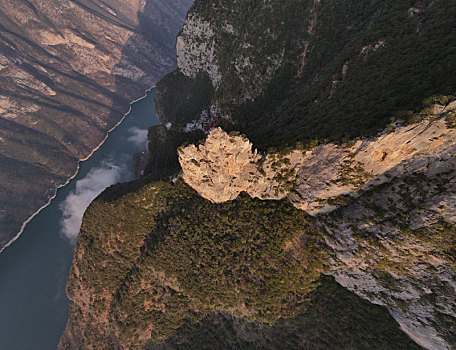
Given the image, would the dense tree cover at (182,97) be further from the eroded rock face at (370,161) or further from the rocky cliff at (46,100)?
the rocky cliff at (46,100)

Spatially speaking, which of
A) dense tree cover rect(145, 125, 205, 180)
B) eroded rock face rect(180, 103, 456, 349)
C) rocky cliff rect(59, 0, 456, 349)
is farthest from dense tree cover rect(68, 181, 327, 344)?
dense tree cover rect(145, 125, 205, 180)

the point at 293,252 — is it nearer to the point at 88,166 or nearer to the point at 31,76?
the point at 88,166

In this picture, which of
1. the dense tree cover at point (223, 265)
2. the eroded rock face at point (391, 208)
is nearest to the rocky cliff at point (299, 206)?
the eroded rock face at point (391, 208)

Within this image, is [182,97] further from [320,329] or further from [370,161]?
[320,329]

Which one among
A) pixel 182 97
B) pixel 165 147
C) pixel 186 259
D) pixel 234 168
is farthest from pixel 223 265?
pixel 182 97

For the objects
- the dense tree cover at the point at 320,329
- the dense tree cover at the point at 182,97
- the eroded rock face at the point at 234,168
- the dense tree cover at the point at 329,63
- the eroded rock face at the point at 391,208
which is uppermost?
the dense tree cover at the point at 182,97

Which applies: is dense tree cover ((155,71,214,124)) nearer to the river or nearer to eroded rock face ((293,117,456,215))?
eroded rock face ((293,117,456,215))

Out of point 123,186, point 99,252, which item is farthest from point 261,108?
point 99,252
